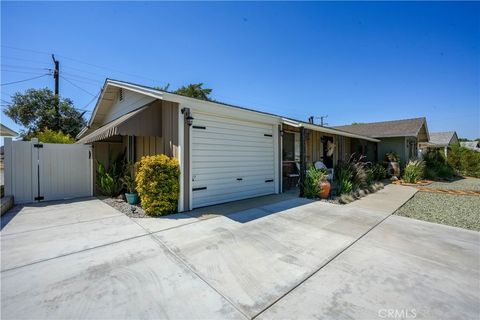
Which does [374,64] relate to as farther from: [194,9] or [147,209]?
[147,209]

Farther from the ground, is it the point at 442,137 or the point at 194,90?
the point at 194,90

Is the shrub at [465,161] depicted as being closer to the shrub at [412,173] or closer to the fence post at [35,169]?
the shrub at [412,173]

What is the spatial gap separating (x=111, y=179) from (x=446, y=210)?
11028 millimetres

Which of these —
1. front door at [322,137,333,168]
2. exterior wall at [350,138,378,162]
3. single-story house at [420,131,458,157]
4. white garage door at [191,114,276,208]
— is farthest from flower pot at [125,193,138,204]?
single-story house at [420,131,458,157]

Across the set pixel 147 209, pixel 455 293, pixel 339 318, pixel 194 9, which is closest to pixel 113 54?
pixel 194 9

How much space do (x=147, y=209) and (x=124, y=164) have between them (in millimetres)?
3756

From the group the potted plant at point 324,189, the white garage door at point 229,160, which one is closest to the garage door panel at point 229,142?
the white garage door at point 229,160

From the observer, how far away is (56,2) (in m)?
6.62

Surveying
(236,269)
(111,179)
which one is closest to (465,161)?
(236,269)

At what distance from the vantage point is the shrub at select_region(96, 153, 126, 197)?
7723 millimetres

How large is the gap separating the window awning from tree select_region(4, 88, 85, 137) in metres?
17.1

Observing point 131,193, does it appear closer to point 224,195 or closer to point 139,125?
point 139,125

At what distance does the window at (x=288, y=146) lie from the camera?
9.50 m

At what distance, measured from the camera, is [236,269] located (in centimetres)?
281
